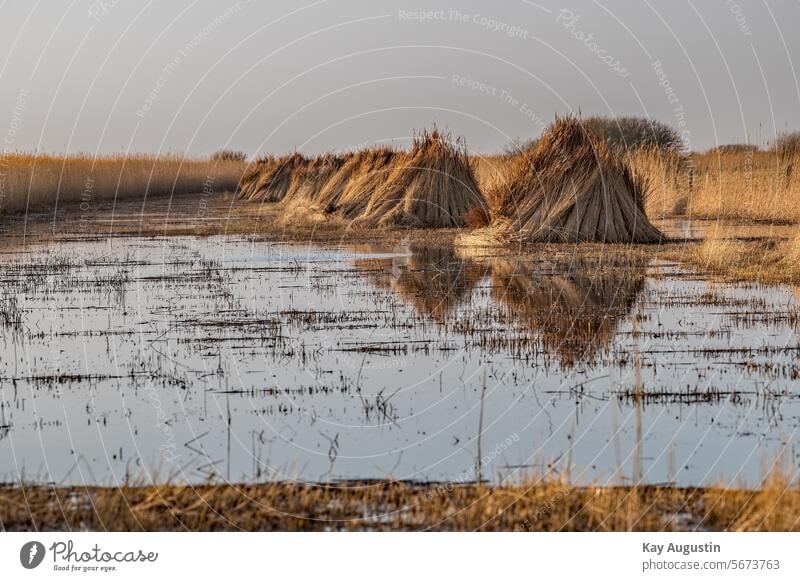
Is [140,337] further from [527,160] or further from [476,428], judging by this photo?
[527,160]

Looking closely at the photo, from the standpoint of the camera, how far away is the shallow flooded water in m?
6.03

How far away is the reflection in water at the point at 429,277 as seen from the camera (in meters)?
12.2

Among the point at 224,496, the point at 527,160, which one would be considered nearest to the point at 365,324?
the point at 224,496

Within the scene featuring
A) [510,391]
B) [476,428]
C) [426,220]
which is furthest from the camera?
[426,220]

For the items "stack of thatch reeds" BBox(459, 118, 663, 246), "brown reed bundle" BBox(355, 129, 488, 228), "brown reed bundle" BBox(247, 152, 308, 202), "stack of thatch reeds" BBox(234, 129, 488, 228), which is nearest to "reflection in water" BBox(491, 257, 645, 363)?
"stack of thatch reeds" BBox(459, 118, 663, 246)

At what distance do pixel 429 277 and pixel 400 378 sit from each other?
21.8 ft

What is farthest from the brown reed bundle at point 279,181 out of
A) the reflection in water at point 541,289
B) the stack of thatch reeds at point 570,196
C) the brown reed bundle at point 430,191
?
the reflection in water at point 541,289

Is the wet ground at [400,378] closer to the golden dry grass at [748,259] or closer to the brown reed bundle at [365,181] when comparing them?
the golden dry grass at [748,259]

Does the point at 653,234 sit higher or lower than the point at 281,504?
higher

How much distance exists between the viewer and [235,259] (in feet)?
58.5

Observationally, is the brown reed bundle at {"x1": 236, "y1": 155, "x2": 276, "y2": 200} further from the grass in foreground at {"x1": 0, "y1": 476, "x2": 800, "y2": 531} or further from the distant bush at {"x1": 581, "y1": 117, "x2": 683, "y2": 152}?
the grass in foreground at {"x1": 0, "y1": 476, "x2": 800, "y2": 531}

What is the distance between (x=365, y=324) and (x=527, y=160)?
383 inches

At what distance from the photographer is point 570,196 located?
19141 millimetres
